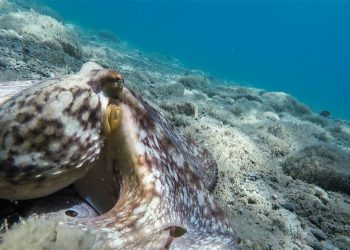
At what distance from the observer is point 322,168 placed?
18.0 feet

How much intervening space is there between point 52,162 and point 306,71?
183963mm

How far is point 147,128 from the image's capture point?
8.00 ft

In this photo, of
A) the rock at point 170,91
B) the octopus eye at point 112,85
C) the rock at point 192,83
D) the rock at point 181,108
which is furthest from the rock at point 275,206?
the rock at point 192,83

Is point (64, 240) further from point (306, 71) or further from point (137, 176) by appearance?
point (306, 71)

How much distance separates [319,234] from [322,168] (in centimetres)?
172

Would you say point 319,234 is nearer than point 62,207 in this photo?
No

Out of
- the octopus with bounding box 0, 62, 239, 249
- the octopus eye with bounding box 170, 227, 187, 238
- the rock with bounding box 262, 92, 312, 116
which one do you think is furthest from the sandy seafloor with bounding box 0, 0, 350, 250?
the rock with bounding box 262, 92, 312, 116

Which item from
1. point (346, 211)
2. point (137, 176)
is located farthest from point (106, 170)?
point (346, 211)

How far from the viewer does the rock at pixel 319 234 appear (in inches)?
159

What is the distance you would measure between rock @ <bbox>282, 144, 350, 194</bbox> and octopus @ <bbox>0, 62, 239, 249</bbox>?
3334 mm

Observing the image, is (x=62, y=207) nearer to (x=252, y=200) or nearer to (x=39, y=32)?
(x=252, y=200)

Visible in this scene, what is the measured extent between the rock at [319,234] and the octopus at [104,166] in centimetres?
198

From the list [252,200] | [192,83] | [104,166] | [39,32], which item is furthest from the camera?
[192,83]

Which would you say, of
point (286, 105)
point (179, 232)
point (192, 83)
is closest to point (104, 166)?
point (179, 232)
